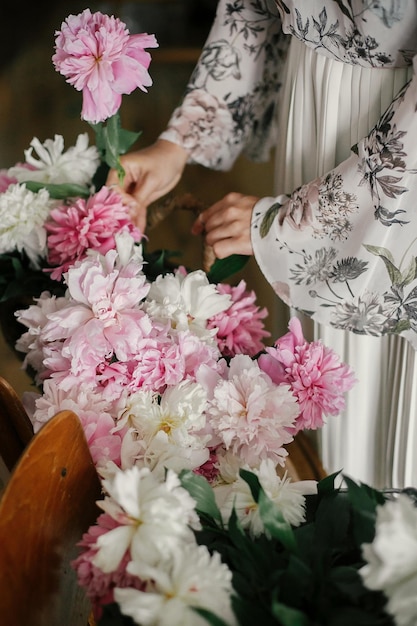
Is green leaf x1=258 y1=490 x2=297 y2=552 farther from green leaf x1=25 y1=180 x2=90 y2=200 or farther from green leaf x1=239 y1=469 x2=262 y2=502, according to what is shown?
green leaf x1=25 y1=180 x2=90 y2=200

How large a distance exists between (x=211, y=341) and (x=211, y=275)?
17 centimetres

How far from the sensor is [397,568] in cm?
36

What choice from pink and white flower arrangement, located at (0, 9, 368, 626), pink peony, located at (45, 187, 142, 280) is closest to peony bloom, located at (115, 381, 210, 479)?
pink and white flower arrangement, located at (0, 9, 368, 626)

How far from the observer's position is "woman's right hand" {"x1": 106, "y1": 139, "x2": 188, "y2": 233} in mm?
870

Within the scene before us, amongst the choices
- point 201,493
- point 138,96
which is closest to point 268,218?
point 201,493

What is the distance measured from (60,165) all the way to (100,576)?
1.80 ft

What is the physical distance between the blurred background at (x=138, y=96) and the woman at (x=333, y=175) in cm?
24

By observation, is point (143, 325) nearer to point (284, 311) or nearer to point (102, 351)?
point (102, 351)

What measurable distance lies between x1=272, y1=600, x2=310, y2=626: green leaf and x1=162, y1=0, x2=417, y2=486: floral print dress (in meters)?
0.41

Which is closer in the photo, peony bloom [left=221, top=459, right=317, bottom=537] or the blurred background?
peony bloom [left=221, top=459, right=317, bottom=537]

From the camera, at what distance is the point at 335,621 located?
1.24 feet

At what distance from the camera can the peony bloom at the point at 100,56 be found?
620mm

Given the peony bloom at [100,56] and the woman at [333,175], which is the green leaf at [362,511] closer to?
the woman at [333,175]

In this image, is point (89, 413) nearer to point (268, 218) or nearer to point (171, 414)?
point (171, 414)
